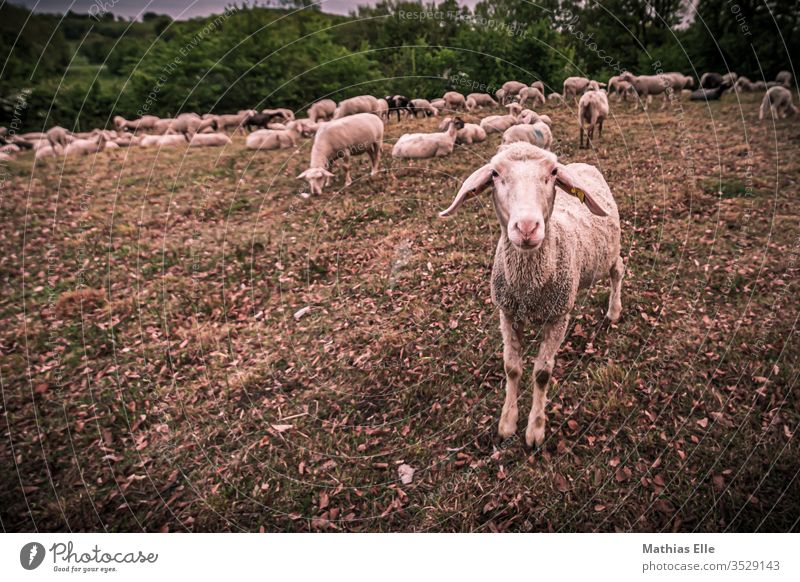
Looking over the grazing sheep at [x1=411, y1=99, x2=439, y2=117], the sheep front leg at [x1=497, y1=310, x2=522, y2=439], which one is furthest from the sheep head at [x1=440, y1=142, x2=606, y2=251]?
the grazing sheep at [x1=411, y1=99, x2=439, y2=117]

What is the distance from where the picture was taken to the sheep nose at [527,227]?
2533 millimetres

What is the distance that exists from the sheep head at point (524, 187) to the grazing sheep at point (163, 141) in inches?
760

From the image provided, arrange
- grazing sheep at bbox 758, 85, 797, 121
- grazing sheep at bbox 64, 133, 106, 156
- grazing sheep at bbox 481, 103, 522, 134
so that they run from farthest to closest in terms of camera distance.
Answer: grazing sheep at bbox 64, 133, 106, 156
grazing sheep at bbox 758, 85, 797, 121
grazing sheep at bbox 481, 103, 522, 134

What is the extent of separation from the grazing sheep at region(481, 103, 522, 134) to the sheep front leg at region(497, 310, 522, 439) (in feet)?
10.3

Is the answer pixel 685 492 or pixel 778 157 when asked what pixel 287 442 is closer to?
pixel 685 492

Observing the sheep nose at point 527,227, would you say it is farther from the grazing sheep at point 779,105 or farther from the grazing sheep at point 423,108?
the grazing sheep at point 779,105

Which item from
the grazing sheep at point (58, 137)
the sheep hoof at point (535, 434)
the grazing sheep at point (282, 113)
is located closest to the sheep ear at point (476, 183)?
the sheep hoof at point (535, 434)

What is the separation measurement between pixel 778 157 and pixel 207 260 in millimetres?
12706

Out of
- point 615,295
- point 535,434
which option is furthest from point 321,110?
point 535,434

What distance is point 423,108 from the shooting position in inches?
280

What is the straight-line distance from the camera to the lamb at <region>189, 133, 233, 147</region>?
17.8m

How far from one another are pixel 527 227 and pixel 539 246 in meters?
0.56

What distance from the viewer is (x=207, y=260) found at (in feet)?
26.0

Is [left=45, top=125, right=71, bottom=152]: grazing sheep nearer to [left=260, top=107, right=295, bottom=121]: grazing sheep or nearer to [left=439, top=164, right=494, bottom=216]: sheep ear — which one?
[left=260, top=107, right=295, bottom=121]: grazing sheep
